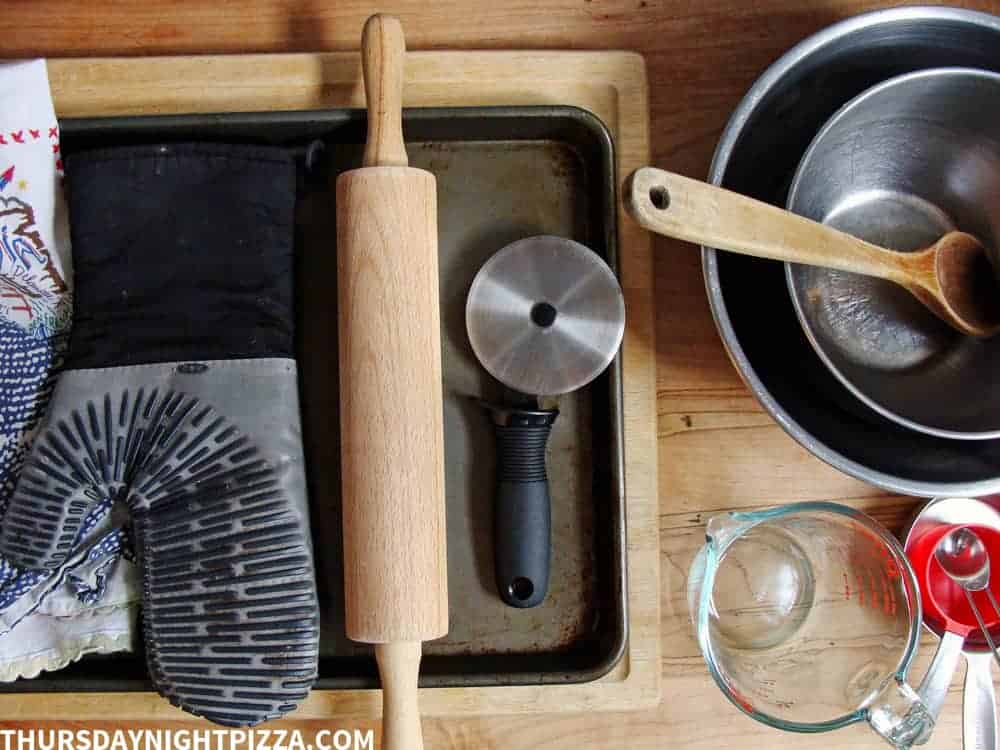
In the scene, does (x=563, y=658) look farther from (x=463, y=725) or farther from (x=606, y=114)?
(x=606, y=114)

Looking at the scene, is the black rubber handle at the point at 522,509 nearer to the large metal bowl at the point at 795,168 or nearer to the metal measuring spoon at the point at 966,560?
the large metal bowl at the point at 795,168

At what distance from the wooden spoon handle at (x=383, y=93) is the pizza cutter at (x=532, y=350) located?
0.10 m

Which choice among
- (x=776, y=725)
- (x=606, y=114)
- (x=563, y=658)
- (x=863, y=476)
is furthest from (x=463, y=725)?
(x=606, y=114)

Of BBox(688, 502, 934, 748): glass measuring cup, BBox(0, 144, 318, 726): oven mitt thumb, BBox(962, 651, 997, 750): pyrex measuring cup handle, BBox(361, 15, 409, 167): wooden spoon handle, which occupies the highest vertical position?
BBox(361, 15, 409, 167): wooden spoon handle

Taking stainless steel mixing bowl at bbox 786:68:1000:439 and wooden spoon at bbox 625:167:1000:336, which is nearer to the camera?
wooden spoon at bbox 625:167:1000:336

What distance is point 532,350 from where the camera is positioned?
0.56m

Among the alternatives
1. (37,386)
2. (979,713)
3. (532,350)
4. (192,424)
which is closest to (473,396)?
(532,350)

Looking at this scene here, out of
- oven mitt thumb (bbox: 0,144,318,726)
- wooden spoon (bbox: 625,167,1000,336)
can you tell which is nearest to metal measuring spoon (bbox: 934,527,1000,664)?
wooden spoon (bbox: 625,167,1000,336)

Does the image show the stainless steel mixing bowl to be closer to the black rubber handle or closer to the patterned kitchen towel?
the black rubber handle

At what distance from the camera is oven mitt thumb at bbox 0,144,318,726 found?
521 millimetres

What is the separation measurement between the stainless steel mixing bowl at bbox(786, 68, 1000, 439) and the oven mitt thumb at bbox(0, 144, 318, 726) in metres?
0.35

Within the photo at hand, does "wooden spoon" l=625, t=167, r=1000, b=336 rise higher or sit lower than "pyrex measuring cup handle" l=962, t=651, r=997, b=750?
higher

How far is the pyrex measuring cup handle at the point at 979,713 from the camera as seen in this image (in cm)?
55

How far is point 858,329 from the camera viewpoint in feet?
1.89
